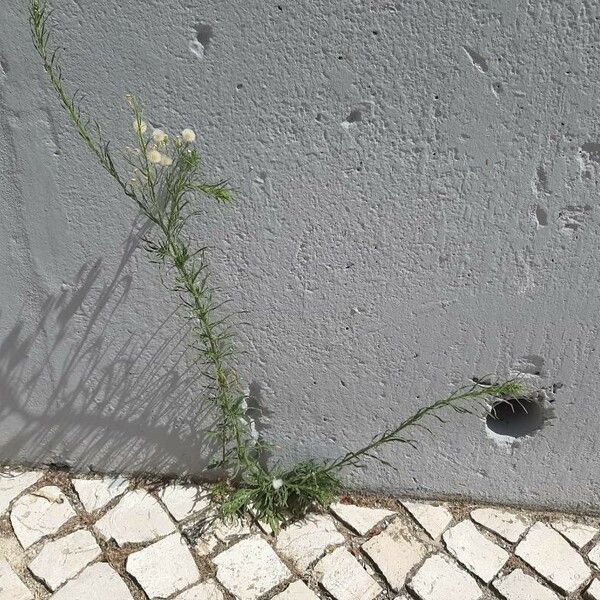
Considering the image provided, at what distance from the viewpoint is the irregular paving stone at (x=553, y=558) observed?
2506 mm

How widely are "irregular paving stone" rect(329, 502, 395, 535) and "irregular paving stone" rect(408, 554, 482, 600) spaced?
269 millimetres

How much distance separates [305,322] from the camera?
2.50m

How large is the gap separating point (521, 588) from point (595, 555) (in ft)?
1.21

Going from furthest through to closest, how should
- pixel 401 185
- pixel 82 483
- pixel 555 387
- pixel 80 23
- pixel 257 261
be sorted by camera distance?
pixel 82 483
pixel 555 387
pixel 257 261
pixel 401 185
pixel 80 23

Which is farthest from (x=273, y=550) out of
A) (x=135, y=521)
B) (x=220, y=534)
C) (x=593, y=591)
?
(x=593, y=591)

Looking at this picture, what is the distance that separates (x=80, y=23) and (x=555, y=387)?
2.14 metres

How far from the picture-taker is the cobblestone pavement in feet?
8.00

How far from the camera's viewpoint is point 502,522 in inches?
108

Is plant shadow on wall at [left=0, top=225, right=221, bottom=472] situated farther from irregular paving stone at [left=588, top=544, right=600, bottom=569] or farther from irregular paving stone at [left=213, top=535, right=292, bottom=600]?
irregular paving stone at [left=588, top=544, right=600, bottom=569]

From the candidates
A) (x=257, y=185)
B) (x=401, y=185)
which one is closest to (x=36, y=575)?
(x=257, y=185)

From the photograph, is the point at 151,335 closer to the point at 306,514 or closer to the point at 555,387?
the point at 306,514

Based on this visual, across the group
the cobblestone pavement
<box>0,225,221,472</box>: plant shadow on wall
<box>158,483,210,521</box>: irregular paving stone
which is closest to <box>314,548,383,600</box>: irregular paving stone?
the cobblestone pavement

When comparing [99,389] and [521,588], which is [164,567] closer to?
[99,389]

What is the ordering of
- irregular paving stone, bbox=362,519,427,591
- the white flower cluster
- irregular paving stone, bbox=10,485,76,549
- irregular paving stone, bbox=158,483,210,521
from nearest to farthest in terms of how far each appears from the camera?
1. the white flower cluster
2. irregular paving stone, bbox=362,519,427,591
3. irregular paving stone, bbox=10,485,76,549
4. irregular paving stone, bbox=158,483,210,521
